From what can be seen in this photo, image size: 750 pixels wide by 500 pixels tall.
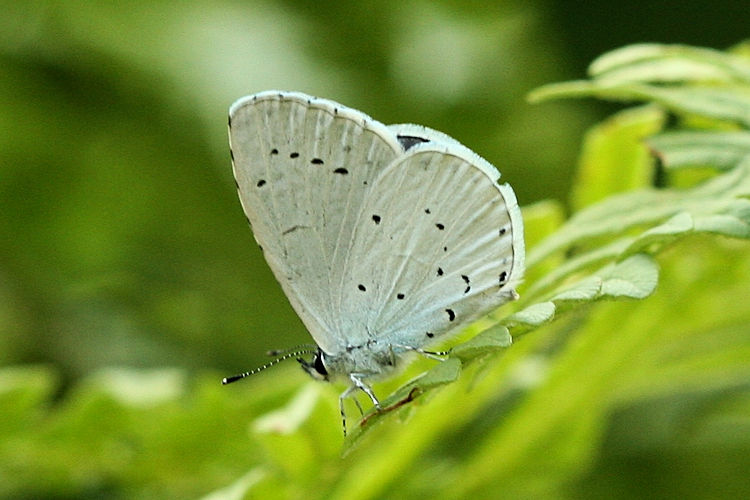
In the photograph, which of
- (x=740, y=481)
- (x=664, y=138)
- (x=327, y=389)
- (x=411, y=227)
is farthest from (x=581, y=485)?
(x=664, y=138)

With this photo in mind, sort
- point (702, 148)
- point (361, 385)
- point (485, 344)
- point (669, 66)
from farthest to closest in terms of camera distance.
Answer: point (361, 385) < point (669, 66) < point (702, 148) < point (485, 344)

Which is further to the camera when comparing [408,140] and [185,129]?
[185,129]

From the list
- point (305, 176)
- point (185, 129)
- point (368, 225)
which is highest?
point (185, 129)

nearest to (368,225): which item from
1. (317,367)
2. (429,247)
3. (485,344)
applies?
(429,247)

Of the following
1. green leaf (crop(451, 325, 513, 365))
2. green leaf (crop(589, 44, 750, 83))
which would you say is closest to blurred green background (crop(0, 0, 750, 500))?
green leaf (crop(589, 44, 750, 83))

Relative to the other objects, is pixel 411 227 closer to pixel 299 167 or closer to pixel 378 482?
pixel 299 167

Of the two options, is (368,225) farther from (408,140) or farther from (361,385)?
(361,385)

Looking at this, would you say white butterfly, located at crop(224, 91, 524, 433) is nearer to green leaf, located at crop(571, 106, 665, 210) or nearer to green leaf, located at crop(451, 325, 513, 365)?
green leaf, located at crop(571, 106, 665, 210)
